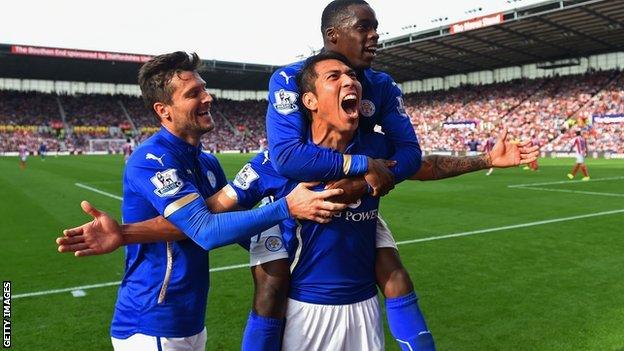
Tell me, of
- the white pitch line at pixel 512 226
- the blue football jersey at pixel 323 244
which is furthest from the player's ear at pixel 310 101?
the white pitch line at pixel 512 226

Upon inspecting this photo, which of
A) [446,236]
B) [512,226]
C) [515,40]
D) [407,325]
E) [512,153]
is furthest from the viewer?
[515,40]

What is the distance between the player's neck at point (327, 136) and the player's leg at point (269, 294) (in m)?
0.47

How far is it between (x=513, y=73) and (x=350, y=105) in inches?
2227

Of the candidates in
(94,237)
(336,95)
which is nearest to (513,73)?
(336,95)

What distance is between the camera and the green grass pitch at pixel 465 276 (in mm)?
4664

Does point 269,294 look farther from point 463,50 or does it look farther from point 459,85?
point 459,85

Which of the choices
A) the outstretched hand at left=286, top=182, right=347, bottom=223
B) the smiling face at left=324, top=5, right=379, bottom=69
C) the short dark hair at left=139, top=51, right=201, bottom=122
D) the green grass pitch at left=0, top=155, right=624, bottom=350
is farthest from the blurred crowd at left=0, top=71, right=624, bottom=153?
the outstretched hand at left=286, top=182, right=347, bottom=223

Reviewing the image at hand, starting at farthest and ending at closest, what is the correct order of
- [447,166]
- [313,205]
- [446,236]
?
[446,236], [447,166], [313,205]

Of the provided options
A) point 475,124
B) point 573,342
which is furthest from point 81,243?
point 475,124

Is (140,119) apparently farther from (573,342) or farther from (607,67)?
(573,342)

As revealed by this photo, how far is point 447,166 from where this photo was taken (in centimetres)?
318

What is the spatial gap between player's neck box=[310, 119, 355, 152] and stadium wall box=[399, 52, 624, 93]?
51.4 meters

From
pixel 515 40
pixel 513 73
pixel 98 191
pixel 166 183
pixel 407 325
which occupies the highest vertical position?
pixel 515 40

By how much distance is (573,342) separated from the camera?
4422mm
